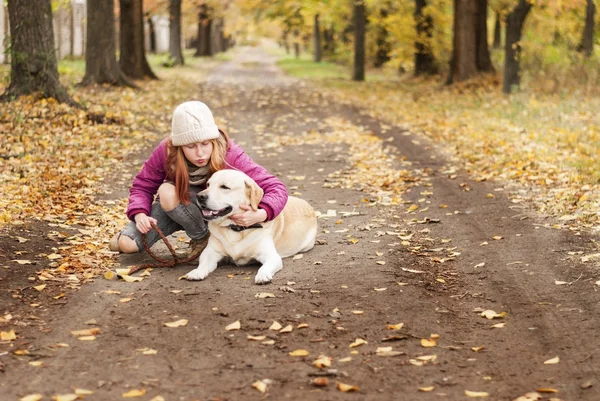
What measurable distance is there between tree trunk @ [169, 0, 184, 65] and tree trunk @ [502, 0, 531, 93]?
64.3 ft

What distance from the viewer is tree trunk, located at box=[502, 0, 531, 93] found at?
19.3 m

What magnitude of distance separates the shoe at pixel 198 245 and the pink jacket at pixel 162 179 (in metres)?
0.47

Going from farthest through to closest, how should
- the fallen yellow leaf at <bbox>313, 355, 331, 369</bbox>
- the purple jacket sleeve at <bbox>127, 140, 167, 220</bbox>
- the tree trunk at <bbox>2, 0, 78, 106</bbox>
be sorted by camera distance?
the tree trunk at <bbox>2, 0, 78, 106</bbox>, the purple jacket sleeve at <bbox>127, 140, 167, 220</bbox>, the fallen yellow leaf at <bbox>313, 355, 331, 369</bbox>

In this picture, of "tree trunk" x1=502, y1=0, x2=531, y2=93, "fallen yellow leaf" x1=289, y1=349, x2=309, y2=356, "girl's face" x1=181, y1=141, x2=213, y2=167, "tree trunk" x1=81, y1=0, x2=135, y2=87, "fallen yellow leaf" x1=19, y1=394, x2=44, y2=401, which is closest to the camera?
"fallen yellow leaf" x1=19, y1=394, x2=44, y2=401

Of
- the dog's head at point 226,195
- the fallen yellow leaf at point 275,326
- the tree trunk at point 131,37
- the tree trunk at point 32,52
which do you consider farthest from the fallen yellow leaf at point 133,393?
the tree trunk at point 131,37

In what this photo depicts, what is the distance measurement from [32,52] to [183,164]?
9.42 meters

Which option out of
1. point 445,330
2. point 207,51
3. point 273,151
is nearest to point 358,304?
point 445,330

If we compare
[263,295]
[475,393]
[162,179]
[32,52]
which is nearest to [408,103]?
[32,52]

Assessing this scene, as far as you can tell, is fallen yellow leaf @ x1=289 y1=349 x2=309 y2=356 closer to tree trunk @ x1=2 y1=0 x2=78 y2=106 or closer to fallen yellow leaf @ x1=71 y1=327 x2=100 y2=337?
fallen yellow leaf @ x1=71 y1=327 x2=100 y2=337

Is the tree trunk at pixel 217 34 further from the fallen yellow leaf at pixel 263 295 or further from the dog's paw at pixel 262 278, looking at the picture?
the fallen yellow leaf at pixel 263 295

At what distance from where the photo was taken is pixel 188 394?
391 cm

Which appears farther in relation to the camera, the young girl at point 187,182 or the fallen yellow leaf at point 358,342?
the young girl at point 187,182

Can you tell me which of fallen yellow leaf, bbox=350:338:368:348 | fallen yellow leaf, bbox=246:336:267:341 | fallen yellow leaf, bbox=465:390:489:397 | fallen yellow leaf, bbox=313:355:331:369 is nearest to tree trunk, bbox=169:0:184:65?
fallen yellow leaf, bbox=246:336:267:341

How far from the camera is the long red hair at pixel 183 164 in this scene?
20.3ft
